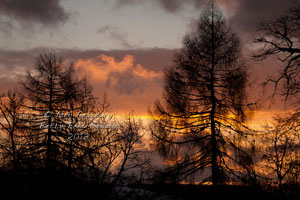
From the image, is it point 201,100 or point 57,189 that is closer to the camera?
point 57,189

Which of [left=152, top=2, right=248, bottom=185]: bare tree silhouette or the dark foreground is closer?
the dark foreground

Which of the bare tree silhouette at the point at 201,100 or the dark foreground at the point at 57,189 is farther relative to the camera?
the bare tree silhouette at the point at 201,100

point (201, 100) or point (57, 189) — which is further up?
point (201, 100)


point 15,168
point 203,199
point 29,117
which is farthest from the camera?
point 29,117

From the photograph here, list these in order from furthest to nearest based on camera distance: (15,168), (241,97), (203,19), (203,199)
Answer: (203,19) → (241,97) → (203,199) → (15,168)

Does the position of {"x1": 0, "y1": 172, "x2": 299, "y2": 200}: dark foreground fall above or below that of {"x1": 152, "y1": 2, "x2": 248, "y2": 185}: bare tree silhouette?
below

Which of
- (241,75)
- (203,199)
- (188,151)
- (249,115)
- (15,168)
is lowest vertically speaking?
(203,199)

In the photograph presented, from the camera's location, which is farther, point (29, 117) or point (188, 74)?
point (29, 117)

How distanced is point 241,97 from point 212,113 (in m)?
1.69

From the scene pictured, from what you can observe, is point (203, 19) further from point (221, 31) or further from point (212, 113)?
point (212, 113)

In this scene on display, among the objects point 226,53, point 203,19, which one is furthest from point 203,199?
point 203,19

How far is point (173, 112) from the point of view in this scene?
1398cm

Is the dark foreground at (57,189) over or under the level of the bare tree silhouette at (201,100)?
under

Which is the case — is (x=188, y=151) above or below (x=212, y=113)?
below
